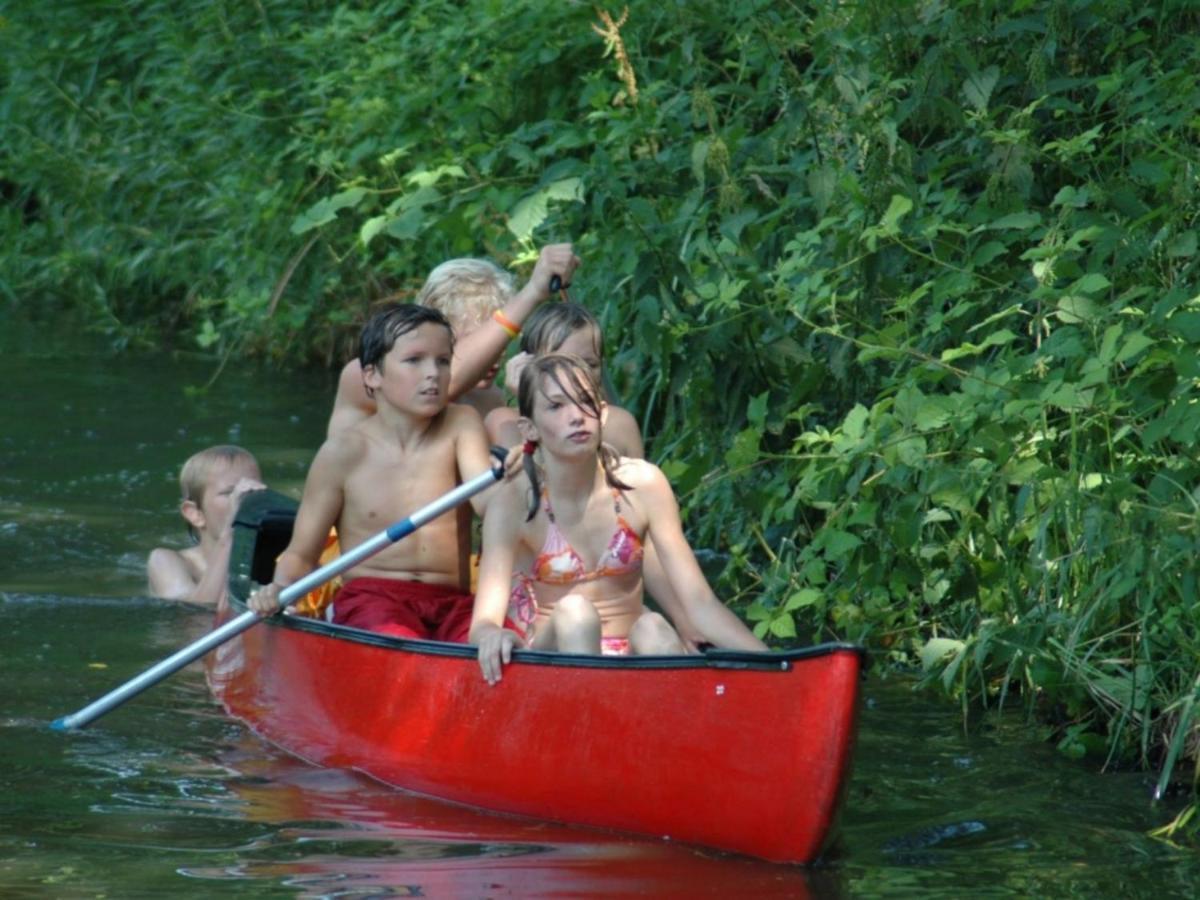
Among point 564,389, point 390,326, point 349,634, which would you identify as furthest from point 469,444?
point 564,389

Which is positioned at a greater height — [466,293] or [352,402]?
[466,293]

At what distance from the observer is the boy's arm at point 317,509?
213 inches

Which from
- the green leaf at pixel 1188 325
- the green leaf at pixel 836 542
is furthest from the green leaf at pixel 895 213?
the green leaf at pixel 1188 325

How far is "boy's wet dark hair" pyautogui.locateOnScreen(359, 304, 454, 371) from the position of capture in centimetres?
522

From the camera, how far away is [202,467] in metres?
7.00

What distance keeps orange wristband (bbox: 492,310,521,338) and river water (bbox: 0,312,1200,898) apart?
120 cm

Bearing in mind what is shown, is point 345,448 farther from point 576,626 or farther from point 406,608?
point 576,626

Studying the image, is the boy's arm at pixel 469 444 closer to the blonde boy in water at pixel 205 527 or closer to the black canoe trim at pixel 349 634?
the black canoe trim at pixel 349 634

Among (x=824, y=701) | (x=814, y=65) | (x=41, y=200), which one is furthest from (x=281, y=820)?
(x=41, y=200)

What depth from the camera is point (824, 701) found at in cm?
407

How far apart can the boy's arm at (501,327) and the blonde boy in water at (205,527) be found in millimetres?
1461

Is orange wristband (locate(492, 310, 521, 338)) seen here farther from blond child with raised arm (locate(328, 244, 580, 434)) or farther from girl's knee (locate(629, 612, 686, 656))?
girl's knee (locate(629, 612, 686, 656))

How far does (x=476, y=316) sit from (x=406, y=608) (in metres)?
0.84

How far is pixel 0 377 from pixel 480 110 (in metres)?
3.47
